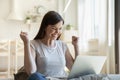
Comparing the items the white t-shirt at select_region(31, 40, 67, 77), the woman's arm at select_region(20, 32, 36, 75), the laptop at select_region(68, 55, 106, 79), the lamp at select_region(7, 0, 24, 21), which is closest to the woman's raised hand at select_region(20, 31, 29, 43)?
the woman's arm at select_region(20, 32, 36, 75)

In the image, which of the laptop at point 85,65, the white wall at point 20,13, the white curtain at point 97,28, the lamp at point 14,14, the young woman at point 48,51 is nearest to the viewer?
the laptop at point 85,65

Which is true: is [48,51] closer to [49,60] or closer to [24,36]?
[49,60]

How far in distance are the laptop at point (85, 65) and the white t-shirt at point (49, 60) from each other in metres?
0.18

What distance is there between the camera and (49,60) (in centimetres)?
151

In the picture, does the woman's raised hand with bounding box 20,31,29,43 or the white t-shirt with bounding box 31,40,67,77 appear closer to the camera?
the woman's raised hand with bounding box 20,31,29,43

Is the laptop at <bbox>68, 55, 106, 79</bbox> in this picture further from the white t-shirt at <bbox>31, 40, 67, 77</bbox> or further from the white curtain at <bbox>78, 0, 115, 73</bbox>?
the white curtain at <bbox>78, 0, 115, 73</bbox>

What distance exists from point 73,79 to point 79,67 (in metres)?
0.12

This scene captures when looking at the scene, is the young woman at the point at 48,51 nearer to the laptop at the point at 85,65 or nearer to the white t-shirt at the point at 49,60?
the white t-shirt at the point at 49,60

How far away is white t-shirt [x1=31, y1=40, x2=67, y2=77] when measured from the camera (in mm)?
1495

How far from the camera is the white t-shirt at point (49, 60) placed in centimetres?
150

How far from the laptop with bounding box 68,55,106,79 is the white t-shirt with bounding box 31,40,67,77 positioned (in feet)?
0.58

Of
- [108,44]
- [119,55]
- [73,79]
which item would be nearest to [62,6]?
[108,44]

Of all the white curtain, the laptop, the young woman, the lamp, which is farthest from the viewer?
the lamp

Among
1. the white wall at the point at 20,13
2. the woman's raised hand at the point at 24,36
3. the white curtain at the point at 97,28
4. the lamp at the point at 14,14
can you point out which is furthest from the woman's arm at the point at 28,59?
the white wall at the point at 20,13
